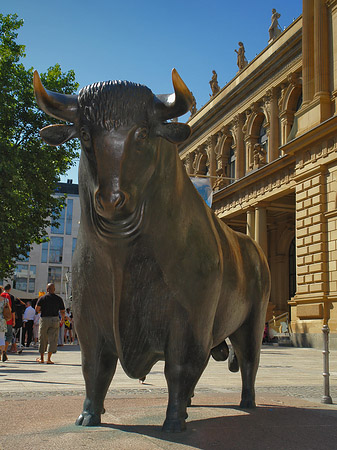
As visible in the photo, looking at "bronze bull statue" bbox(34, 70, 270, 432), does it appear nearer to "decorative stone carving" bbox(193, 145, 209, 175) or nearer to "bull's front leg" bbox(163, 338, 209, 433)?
"bull's front leg" bbox(163, 338, 209, 433)

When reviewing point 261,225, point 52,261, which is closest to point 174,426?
point 261,225

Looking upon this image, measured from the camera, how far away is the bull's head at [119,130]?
8.48 ft

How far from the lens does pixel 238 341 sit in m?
4.33

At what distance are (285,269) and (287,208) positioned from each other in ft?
17.2

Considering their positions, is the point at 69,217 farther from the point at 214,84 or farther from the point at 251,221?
the point at 251,221

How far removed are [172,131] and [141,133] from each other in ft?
0.64

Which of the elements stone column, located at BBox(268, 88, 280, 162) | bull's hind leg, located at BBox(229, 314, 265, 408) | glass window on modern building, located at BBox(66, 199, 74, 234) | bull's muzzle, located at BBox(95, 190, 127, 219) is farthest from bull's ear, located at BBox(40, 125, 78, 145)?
glass window on modern building, located at BBox(66, 199, 74, 234)

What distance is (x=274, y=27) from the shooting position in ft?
108

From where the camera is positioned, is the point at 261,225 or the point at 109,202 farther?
the point at 261,225

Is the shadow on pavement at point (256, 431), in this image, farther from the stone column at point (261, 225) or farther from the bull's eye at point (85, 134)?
the stone column at point (261, 225)

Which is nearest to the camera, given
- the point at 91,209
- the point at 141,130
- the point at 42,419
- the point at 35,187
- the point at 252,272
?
the point at 141,130

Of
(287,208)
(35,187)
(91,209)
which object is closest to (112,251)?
(91,209)

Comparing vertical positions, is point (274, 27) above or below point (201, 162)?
above

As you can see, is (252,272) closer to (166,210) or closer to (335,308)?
(166,210)
